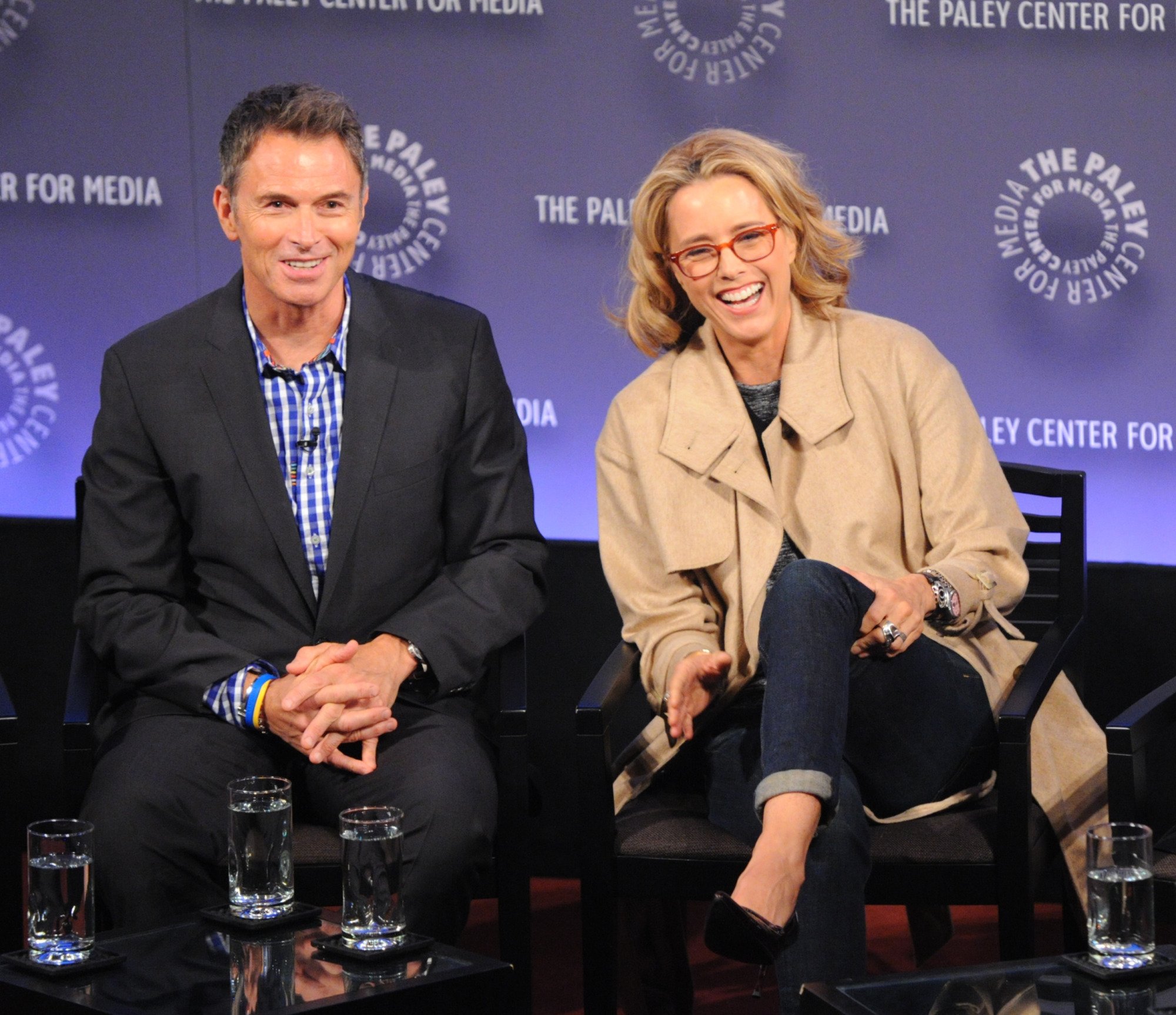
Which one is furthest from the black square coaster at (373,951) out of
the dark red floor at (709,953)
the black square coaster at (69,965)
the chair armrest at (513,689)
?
the dark red floor at (709,953)

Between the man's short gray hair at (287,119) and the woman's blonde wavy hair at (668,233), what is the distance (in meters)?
0.56

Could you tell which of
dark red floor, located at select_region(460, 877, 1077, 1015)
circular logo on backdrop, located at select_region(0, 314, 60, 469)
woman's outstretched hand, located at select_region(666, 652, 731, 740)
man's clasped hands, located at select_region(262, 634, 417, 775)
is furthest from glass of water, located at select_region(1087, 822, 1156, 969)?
circular logo on backdrop, located at select_region(0, 314, 60, 469)

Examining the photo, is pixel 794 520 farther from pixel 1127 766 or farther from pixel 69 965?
pixel 69 965

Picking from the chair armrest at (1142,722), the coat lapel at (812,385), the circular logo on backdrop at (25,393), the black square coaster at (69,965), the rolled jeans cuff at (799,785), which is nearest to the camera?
the black square coaster at (69,965)

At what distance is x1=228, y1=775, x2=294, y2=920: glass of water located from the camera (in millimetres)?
2146

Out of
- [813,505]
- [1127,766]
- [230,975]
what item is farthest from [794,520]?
[230,975]

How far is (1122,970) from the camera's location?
1.90 metres

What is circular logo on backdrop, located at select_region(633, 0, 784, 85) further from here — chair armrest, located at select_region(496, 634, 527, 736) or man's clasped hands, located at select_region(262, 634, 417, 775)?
man's clasped hands, located at select_region(262, 634, 417, 775)

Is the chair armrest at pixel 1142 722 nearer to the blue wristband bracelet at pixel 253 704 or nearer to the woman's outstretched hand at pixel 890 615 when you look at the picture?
the woman's outstretched hand at pixel 890 615

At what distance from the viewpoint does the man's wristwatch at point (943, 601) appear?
263 cm

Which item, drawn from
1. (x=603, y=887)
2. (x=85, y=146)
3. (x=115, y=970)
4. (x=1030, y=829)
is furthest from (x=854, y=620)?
(x=85, y=146)

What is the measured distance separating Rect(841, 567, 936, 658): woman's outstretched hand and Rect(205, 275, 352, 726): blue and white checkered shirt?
3.11 ft

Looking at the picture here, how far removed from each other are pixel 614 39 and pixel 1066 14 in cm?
101

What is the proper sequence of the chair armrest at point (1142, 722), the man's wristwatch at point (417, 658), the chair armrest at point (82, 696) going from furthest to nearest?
the man's wristwatch at point (417, 658) < the chair armrest at point (82, 696) < the chair armrest at point (1142, 722)
